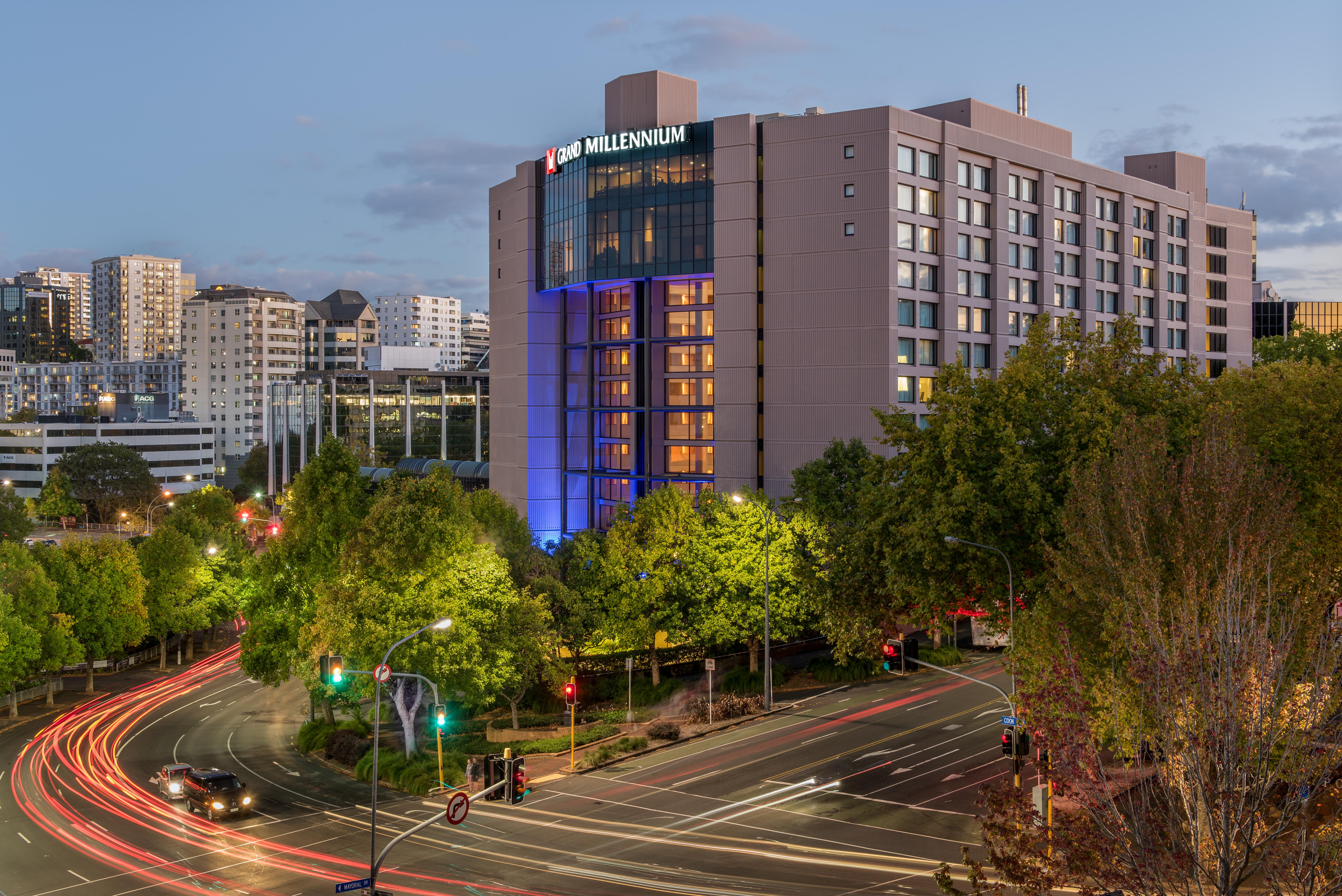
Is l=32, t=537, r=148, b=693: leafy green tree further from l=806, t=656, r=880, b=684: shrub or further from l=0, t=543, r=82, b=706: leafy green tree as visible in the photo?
l=806, t=656, r=880, b=684: shrub

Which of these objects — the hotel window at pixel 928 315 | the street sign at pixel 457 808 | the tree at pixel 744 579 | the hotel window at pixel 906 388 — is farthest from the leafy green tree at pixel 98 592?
the hotel window at pixel 928 315

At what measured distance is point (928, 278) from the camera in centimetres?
7638

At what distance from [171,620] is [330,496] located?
99.1 feet

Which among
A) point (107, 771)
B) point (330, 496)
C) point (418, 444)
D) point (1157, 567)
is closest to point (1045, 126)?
point (330, 496)

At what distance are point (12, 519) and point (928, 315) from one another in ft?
298

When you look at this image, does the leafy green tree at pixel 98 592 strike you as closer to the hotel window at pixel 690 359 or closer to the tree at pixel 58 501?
the hotel window at pixel 690 359

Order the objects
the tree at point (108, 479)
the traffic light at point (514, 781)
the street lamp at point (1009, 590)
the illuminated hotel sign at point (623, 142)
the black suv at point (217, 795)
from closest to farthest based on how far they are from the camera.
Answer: the traffic light at point (514, 781)
the street lamp at point (1009, 590)
the black suv at point (217, 795)
the illuminated hotel sign at point (623, 142)
the tree at point (108, 479)

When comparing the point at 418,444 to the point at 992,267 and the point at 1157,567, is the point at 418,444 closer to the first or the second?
the point at 992,267

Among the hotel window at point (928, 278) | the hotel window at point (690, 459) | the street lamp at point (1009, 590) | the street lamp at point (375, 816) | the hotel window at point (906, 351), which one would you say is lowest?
the street lamp at point (375, 816)

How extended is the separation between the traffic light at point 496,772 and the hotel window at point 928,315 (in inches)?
2143

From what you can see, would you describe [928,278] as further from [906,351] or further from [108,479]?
[108,479]

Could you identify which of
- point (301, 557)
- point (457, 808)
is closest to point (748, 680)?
point (301, 557)

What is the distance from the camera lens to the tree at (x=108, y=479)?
149625 mm

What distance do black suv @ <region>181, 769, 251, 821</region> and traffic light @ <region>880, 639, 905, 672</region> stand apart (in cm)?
2533
